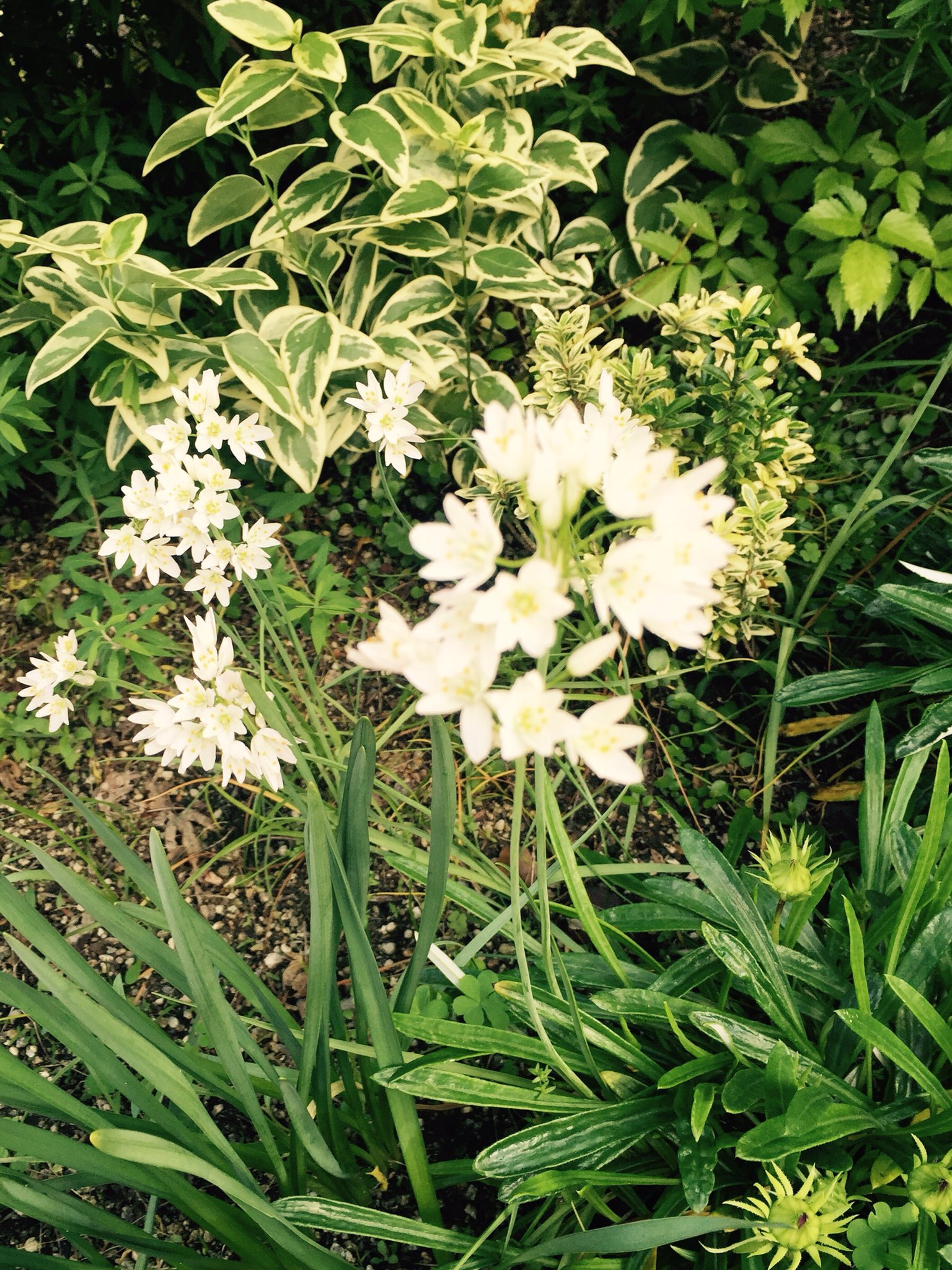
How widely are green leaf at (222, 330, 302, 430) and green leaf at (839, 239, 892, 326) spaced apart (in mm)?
1051

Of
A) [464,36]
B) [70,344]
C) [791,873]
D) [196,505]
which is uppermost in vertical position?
[464,36]

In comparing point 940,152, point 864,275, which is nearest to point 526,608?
point 864,275

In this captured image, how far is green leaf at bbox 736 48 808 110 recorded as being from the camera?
193 centimetres

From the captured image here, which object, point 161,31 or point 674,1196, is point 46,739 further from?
point 161,31

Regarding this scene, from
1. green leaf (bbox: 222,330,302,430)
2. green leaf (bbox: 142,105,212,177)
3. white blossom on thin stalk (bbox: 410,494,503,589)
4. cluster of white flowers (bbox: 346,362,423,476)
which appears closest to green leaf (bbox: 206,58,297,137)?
green leaf (bbox: 142,105,212,177)

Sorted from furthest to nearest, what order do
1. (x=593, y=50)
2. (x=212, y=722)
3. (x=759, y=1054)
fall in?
(x=593, y=50)
(x=212, y=722)
(x=759, y=1054)

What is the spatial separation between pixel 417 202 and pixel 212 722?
102 cm

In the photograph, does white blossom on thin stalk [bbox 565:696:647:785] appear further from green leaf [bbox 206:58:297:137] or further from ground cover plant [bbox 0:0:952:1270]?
green leaf [bbox 206:58:297:137]

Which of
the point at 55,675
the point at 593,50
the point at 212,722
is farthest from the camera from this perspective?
the point at 593,50

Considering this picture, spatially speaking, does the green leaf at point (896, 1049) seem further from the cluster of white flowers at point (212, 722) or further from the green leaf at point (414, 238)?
the green leaf at point (414, 238)

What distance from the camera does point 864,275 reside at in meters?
1.61

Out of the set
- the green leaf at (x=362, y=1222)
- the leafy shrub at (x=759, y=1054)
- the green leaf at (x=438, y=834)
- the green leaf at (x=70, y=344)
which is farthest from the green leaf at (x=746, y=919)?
the green leaf at (x=70, y=344)

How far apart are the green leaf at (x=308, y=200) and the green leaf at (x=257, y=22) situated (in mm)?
250

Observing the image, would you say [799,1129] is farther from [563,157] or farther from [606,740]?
[563,157]
